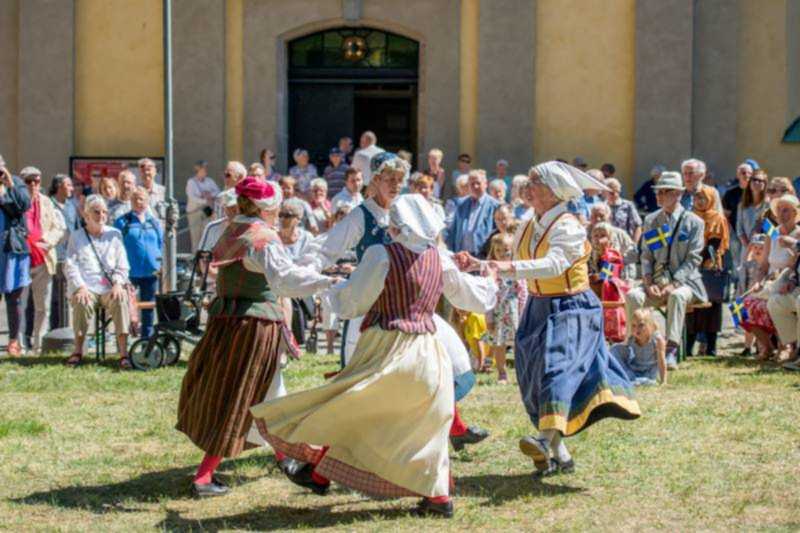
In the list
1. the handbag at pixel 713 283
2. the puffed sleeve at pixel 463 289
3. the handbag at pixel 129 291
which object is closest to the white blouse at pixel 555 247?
the puffed sleeve at pixel 463 289

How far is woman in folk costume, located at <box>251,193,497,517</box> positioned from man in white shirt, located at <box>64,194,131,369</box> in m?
6.41

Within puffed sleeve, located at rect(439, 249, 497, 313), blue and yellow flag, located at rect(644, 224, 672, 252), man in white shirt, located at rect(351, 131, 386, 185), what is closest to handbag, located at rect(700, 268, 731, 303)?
blue and yellow flag, located at rect(644, 224, 672, 252)

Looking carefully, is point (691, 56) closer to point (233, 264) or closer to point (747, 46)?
point (747, 46)

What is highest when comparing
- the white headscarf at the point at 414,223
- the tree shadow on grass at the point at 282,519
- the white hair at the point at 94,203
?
the white headscarf at the point at 414,223

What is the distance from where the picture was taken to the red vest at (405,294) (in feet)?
25.9

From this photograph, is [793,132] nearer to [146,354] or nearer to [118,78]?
→ [118,78]

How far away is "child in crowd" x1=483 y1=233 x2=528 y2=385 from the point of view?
504 inches

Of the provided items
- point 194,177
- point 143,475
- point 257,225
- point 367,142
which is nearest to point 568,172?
point 257,225

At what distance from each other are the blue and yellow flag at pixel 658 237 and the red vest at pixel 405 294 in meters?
5.97

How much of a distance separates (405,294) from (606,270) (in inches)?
238

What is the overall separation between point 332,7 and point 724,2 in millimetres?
5325

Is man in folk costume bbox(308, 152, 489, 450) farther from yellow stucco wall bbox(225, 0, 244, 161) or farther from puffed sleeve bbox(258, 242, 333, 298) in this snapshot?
yellow stucco wall bbox(225, 0, 244, 161)

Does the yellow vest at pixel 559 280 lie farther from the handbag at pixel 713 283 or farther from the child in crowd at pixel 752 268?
the child in crowd at pixel 752 268

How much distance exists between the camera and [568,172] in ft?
29.2
